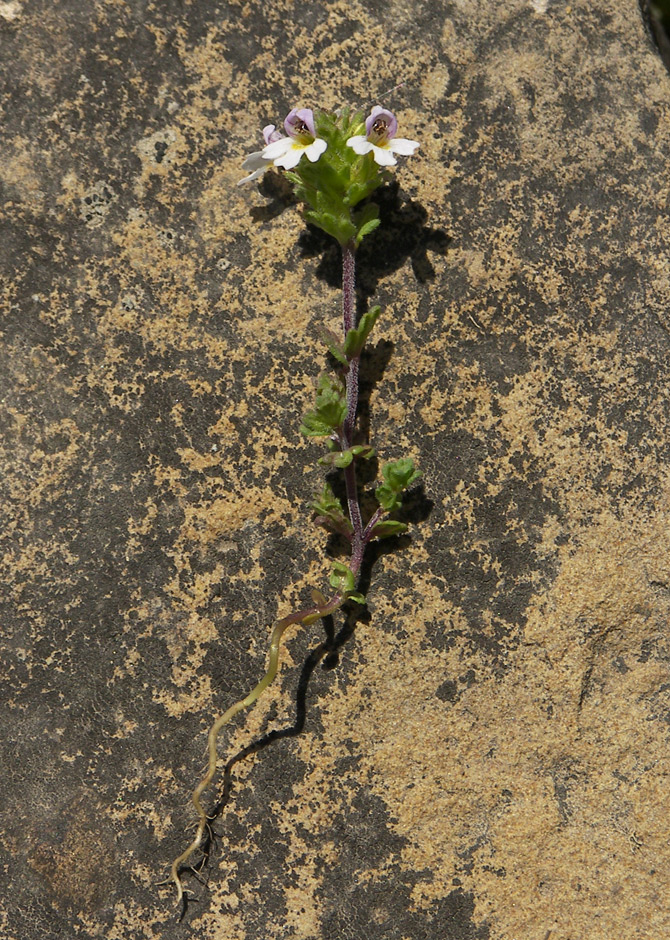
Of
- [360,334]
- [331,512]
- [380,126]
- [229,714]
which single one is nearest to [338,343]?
[360,334]

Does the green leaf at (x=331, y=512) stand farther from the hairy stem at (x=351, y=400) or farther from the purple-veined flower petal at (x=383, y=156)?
the purple-veined flower petal at (x=383, y=156)

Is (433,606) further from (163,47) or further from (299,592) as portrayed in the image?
(163,47)

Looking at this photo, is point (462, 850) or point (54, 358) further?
point (54, 358)

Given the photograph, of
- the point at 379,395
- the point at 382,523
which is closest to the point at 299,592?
the point at 382,523

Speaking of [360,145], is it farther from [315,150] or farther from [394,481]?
[394,481]

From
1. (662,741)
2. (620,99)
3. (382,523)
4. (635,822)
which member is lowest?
(635,822)

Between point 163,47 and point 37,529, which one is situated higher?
point 163,47

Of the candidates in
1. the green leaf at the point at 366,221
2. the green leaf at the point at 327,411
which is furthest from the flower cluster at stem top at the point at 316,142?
the green leaf at the point at 327,411
